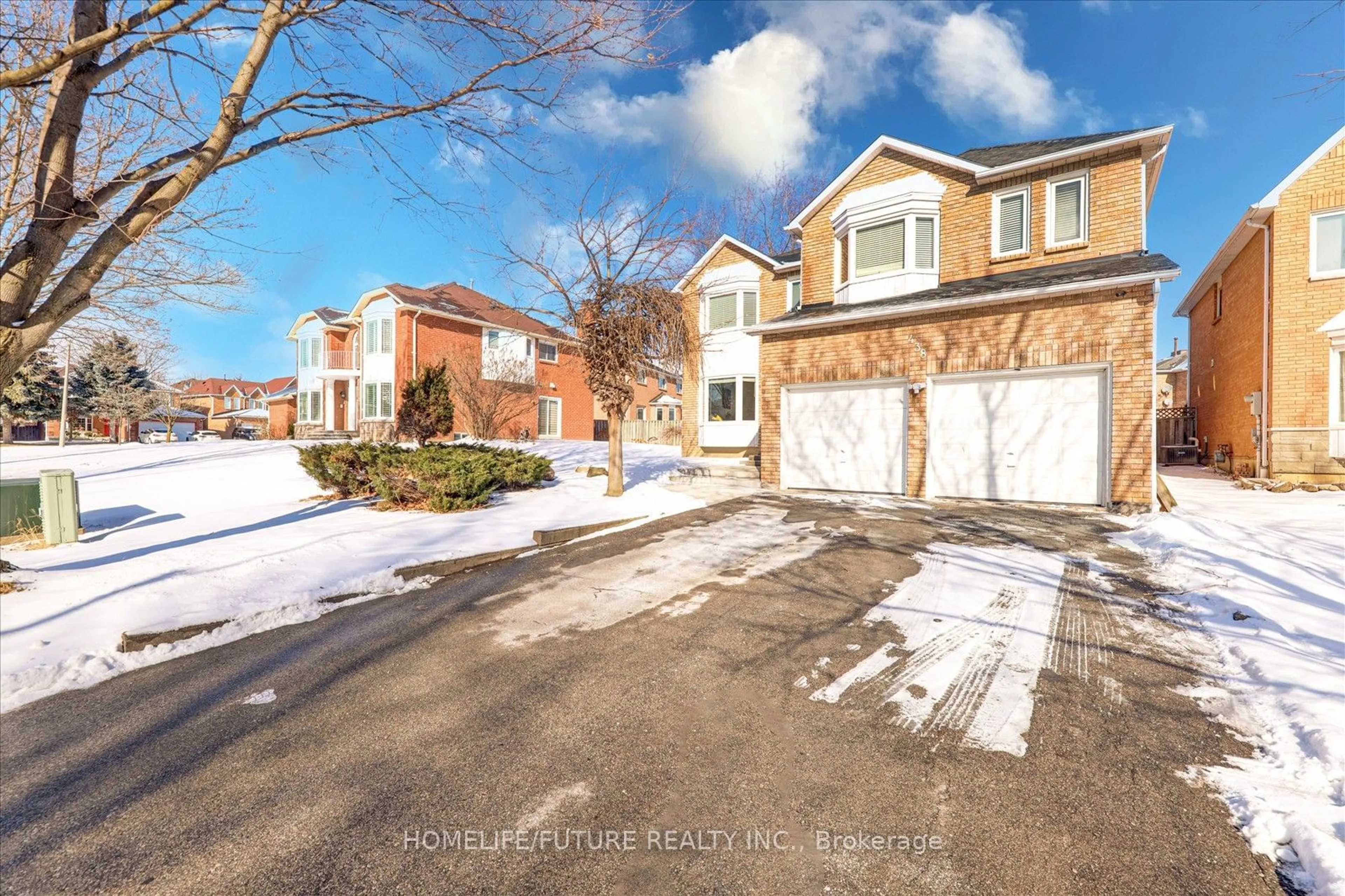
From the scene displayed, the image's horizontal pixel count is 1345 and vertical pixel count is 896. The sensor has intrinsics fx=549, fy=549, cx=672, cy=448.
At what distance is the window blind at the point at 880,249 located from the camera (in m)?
12.1

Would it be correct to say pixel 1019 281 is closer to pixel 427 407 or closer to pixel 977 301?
pixel 977 301

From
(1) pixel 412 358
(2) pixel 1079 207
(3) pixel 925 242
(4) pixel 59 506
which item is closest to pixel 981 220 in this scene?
(3) pixel 925 242

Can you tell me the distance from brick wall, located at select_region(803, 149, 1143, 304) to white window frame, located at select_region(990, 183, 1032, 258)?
0.15ft

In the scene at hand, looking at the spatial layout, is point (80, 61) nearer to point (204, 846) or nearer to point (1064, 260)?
point (204, 846)

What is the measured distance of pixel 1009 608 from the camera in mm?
4570

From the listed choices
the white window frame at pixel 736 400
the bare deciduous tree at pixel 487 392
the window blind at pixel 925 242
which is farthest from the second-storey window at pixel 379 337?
the window blind at pixel 925 242

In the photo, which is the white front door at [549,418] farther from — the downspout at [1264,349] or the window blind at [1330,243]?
the window blind at [1330,243]

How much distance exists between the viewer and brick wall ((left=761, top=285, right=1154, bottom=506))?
28.7 ft

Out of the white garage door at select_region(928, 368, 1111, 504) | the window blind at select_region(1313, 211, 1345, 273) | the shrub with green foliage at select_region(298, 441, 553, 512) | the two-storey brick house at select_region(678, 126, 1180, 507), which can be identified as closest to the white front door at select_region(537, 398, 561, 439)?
the two-storey brick house at select_region(678, 126, 1180, 507)

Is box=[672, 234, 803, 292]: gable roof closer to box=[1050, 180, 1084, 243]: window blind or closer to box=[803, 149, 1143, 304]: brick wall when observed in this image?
box=[803, 149, 1143, 304]: brick wall

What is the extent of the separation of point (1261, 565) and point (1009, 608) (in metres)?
3.16

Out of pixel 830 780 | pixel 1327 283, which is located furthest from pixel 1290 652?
pixel 1327 283

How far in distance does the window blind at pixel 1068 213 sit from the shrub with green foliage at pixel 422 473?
11172 millimetres

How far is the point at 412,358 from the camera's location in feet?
82.2
